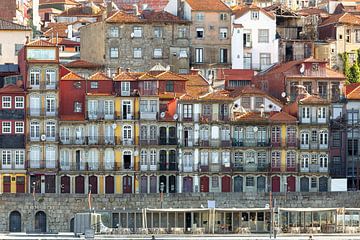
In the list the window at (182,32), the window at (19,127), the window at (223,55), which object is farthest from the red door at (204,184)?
the window at (182,32)

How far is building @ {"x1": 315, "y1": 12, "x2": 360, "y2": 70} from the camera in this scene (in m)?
128

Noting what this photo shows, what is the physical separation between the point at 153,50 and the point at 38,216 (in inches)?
1000

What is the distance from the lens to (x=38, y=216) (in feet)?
338

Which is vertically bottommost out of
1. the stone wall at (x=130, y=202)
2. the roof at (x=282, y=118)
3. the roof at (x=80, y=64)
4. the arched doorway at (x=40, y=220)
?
the arched doorway at (x=40, y=220)

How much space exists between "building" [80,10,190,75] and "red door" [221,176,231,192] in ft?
54.2

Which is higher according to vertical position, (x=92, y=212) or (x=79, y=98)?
(x=79, y=98)

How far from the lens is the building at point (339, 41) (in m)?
128

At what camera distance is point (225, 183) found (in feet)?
358

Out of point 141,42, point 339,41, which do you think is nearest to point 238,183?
point 141,42

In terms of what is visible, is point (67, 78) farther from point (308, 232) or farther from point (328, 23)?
point (328, 23)

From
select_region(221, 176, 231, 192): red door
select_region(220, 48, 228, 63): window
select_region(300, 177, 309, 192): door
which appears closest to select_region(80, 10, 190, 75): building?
select_region(220, 48, 228, 63): window

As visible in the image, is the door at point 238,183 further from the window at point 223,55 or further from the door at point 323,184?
the window at point 223,55

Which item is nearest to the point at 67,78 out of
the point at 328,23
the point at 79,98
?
the point at 79,98

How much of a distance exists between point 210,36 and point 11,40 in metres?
15.5
